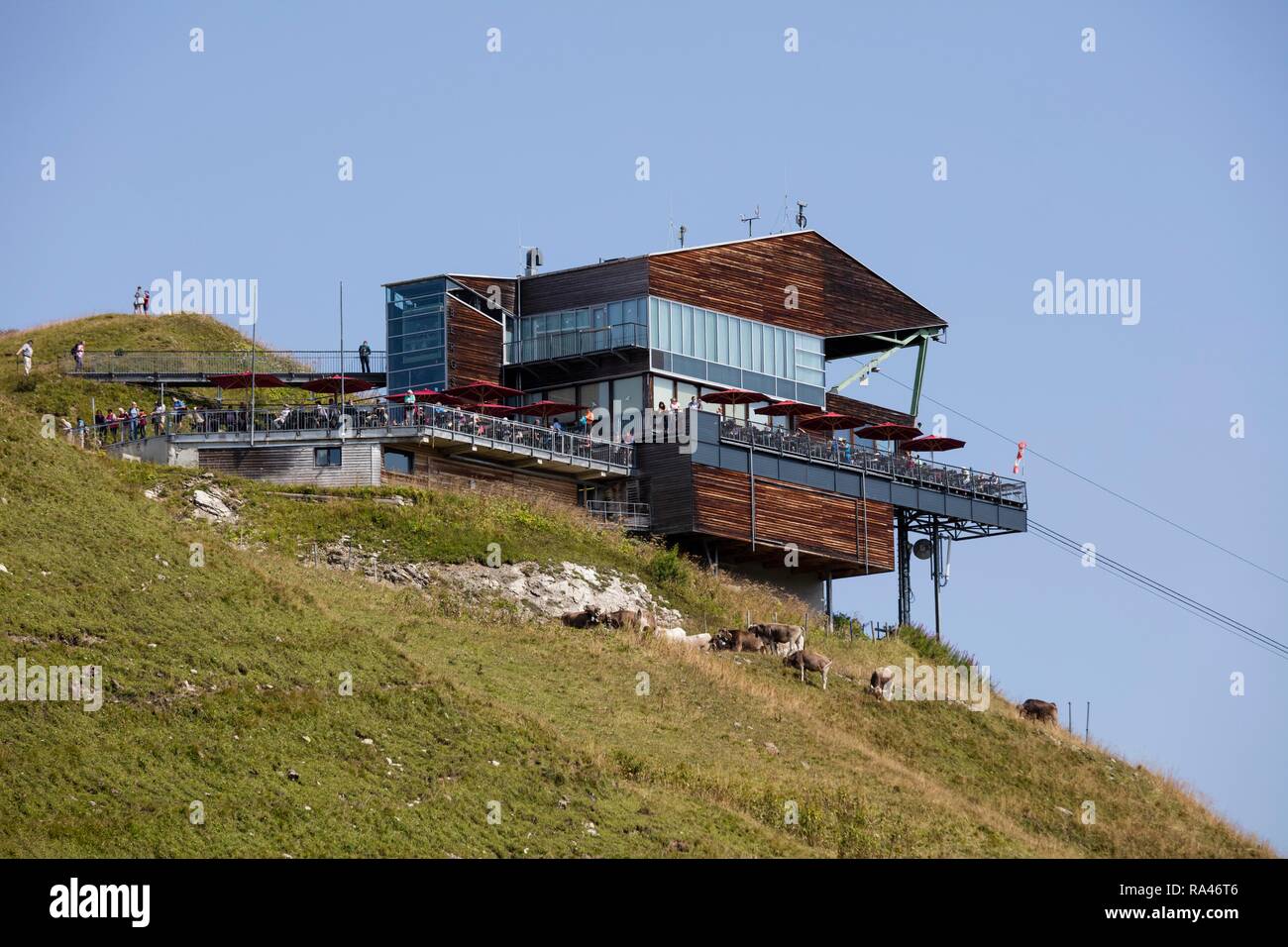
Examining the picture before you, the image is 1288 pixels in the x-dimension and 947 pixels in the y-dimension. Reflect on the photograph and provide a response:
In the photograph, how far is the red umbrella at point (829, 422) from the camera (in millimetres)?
77500

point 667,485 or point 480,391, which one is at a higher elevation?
point 480,391

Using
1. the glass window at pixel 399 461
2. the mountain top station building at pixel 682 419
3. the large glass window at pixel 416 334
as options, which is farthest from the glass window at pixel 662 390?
the glass window at pixel 399 461

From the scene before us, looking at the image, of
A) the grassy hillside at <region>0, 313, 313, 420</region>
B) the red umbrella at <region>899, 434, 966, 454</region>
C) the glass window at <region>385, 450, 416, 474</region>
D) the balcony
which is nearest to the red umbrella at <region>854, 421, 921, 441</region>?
the red umbrella at <region>899, 434, 966, 454</region>

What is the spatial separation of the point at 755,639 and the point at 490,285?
70.2 feet

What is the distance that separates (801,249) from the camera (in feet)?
277

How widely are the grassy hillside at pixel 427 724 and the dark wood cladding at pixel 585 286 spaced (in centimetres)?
1148

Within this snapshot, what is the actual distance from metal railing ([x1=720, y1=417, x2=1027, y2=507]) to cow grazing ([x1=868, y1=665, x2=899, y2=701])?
1253cm

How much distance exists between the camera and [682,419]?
2926 inches

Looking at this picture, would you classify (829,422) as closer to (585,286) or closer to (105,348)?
(585,286)

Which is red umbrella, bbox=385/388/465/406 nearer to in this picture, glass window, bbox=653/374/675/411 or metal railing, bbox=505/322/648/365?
metal railing, bbox=505/322/648/365

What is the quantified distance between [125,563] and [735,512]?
26.7 meters

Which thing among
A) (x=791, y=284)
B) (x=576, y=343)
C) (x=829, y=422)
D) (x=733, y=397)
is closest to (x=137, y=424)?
(x=576, y=343)
